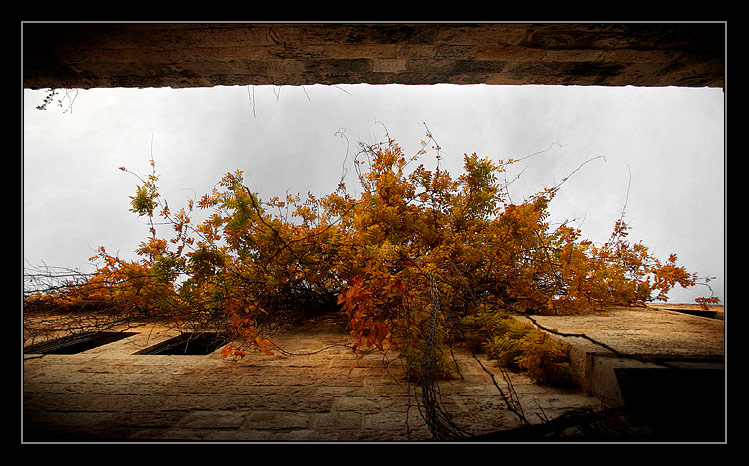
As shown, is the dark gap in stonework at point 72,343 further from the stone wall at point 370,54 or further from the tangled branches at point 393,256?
the stone wall at point 370,54

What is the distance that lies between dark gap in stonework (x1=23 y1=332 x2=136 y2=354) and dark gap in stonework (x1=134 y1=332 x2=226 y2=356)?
90cm

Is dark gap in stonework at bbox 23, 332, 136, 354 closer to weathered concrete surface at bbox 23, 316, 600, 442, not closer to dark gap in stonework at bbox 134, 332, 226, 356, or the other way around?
weathered concrete surface at bbox 23, 316, 600, 442

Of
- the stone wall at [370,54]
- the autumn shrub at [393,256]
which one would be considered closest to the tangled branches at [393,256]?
the autumn shrub at [393,256]

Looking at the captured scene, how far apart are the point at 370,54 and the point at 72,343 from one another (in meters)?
A: 5.47

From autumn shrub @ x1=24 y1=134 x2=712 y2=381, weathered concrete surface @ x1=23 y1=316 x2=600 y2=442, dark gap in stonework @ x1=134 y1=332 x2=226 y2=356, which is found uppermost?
autumn shrub @ x1=24 y1=134 x2=712 y2=381

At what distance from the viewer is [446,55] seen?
1833 mm

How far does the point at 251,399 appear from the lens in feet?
7.10

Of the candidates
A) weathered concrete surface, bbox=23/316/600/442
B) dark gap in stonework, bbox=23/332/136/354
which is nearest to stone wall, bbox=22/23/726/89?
weathered concrete surface, bbox=23/316/600/442

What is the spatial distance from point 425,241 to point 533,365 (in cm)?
170

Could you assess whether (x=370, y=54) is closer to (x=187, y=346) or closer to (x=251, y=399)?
(x=251, y=399)

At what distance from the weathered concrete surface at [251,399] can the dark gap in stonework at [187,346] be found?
1.78ft

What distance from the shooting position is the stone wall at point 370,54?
1.66m

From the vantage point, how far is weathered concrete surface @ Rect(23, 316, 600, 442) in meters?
1.71

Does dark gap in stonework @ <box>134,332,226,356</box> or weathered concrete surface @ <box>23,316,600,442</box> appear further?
dark gap in stonework @ <box>134,332,226,356</box>
